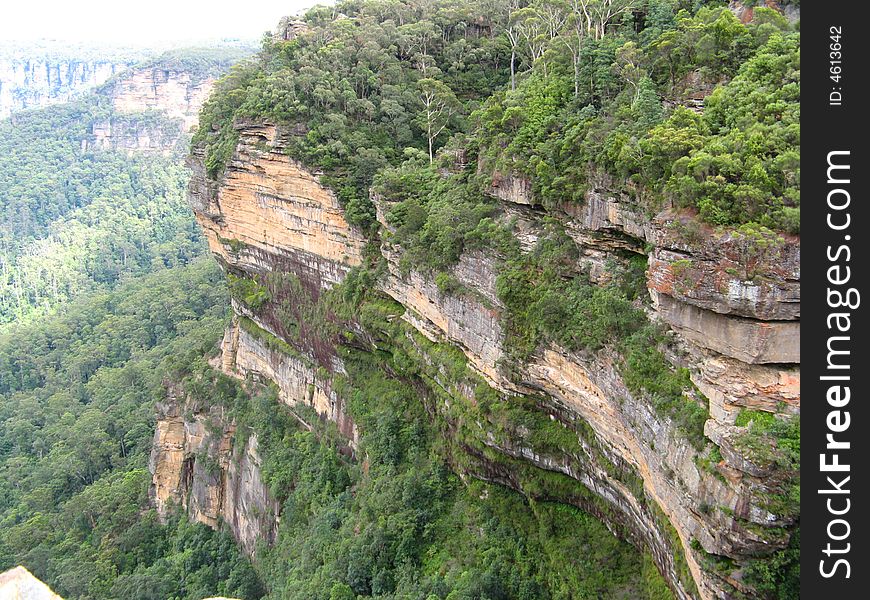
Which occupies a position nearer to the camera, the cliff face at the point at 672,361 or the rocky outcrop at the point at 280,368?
the cliff face at the point at 672,361

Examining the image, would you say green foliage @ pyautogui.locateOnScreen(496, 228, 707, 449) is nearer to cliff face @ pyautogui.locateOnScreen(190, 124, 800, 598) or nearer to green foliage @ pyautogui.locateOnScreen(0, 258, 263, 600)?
cliff face @ pyautogui.locateOnScreen(190, 124, 800, 598)

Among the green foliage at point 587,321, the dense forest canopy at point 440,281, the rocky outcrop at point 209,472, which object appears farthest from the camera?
the rocky outcrop at point 209,472

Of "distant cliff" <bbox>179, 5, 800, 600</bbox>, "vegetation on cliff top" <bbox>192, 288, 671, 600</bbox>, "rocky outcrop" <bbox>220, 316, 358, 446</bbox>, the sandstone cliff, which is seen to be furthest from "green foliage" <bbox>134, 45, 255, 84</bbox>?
the sandstone cliff

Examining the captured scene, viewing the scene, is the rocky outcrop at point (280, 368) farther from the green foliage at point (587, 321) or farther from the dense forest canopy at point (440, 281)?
the green foliage at point (587, 321)

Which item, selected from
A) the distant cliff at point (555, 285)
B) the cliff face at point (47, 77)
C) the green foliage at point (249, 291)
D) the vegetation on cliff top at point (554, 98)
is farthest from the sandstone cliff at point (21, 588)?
the cliff face at point (47, 77)

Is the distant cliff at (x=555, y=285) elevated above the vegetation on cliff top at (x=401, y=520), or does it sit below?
above
